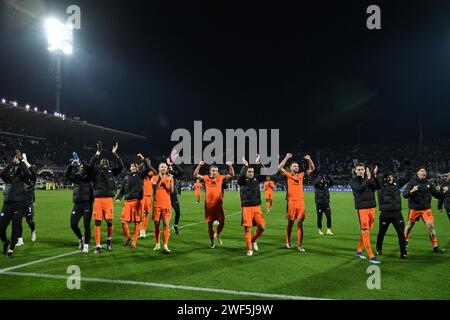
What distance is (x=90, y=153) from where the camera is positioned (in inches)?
2515

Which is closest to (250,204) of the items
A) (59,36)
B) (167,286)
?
(167,286)

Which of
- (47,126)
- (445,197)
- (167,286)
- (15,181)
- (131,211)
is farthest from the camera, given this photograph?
(47,126)

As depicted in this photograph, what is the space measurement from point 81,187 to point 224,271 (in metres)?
4.30

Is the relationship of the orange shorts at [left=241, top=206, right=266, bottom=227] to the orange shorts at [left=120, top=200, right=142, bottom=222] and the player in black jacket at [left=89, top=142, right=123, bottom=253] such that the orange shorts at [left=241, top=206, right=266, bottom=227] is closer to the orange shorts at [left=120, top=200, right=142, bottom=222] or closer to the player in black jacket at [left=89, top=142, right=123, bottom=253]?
the orange shorts at [left=120, top=200, right=142, bottom=222]

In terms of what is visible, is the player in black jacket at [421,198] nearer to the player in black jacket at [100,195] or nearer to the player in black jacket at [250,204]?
the player in black jacket at [250,204]

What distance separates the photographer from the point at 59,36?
46.7 m

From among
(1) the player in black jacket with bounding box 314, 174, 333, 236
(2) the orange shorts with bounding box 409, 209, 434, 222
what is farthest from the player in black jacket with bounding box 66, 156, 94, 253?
(2) the orange shorts with bounding box 409, 209, 434, 222

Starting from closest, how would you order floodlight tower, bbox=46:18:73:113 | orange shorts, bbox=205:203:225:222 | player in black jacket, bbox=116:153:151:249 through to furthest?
orange shorts, bbox=205:203:225:222
player in black jacket, bbox=116:153:151:249
floodlight tower, bbox=46:18:73:113

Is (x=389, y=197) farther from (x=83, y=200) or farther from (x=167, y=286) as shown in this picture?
(x=83, y=200)

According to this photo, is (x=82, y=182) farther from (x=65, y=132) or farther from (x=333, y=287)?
(x=65, y=132)

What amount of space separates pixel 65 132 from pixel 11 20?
20687 mm

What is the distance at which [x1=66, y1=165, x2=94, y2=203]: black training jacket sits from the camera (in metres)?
8.74

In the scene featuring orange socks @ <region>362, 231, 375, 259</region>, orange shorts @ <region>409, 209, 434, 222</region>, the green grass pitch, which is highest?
orange shorts @ <region>409, 209, 434, 222</region>
